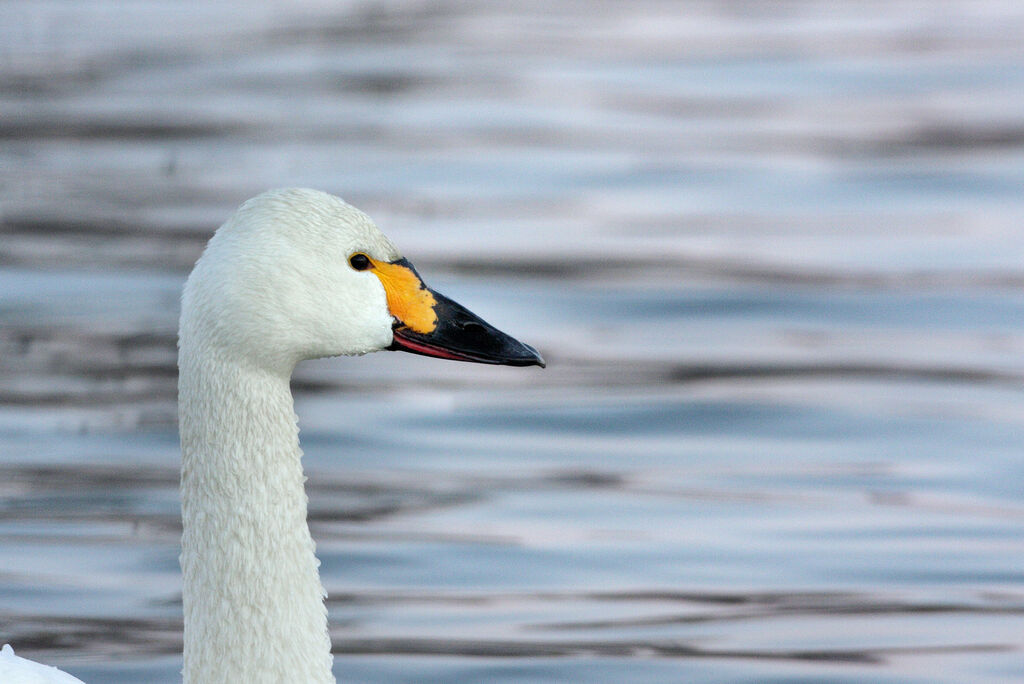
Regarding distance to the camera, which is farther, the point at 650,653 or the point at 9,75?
the point at 9,75

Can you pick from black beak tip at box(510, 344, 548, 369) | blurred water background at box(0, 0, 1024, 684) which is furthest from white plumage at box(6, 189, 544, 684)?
blurred water background at box(0, 0, 1024, 684)

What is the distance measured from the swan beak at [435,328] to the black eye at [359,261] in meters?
0.03

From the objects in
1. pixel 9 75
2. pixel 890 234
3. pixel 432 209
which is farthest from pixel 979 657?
pixel 9 75

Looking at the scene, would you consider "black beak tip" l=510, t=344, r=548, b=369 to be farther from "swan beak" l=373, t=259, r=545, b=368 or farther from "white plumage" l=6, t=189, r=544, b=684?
"white plumage" l=6, t=189, r=544, b=684

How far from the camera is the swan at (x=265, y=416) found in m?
4.06

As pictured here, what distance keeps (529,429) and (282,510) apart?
426cm

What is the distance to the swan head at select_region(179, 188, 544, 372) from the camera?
4016mm

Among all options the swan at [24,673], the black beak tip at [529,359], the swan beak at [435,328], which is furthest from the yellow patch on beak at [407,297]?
the swan at [24,673]

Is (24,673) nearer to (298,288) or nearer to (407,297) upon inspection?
(298,288)

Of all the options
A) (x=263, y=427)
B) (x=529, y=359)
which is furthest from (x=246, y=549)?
(x=529, y=359)

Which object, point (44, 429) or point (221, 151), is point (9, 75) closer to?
point (221, 151)

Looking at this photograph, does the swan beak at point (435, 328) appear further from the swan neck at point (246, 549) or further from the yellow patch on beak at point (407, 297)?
the swan neck at point (246, 549)

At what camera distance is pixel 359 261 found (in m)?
4.19

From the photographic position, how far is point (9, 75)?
53.6ft
